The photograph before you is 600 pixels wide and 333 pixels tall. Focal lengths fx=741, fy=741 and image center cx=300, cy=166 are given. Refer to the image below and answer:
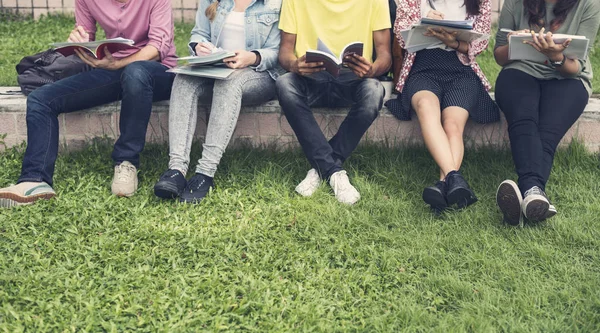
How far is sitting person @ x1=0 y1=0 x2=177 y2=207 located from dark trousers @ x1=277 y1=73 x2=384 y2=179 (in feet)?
2.55

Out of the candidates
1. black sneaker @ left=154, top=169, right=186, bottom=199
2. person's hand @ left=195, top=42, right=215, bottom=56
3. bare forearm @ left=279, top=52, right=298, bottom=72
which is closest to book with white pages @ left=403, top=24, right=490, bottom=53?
bare forearm @ left=279, top=52, right=298, bottom=72

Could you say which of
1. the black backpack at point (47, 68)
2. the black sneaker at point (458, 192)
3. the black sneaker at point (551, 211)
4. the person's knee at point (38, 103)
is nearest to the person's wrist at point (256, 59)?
the black backpack at point (47, 68)

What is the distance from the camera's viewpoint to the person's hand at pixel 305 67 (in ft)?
13.4

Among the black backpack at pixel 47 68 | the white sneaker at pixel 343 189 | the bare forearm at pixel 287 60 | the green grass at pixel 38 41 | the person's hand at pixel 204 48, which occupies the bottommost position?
the green grass at pixel 38 41

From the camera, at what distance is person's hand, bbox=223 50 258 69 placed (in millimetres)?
4133

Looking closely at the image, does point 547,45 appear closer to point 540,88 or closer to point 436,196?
point 540,88

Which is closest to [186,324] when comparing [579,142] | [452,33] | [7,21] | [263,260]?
[263,260]

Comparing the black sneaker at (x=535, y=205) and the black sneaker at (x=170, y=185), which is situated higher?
the black sneaker at (x=535, y=205)

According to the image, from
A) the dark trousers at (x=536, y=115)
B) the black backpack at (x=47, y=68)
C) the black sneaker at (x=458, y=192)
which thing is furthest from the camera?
the black backpack at (x=47, y=68)

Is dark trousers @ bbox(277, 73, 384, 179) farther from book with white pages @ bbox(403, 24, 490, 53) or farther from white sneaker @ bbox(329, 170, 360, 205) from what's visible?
book with white pages @ bbox(403, 24, 490, 53)

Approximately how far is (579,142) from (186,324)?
2732 mm

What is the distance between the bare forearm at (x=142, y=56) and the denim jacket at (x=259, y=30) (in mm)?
228

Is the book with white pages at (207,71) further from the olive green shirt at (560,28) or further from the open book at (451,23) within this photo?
the olive green shirt at (560,28)

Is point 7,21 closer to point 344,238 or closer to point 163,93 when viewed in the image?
point 163,93
